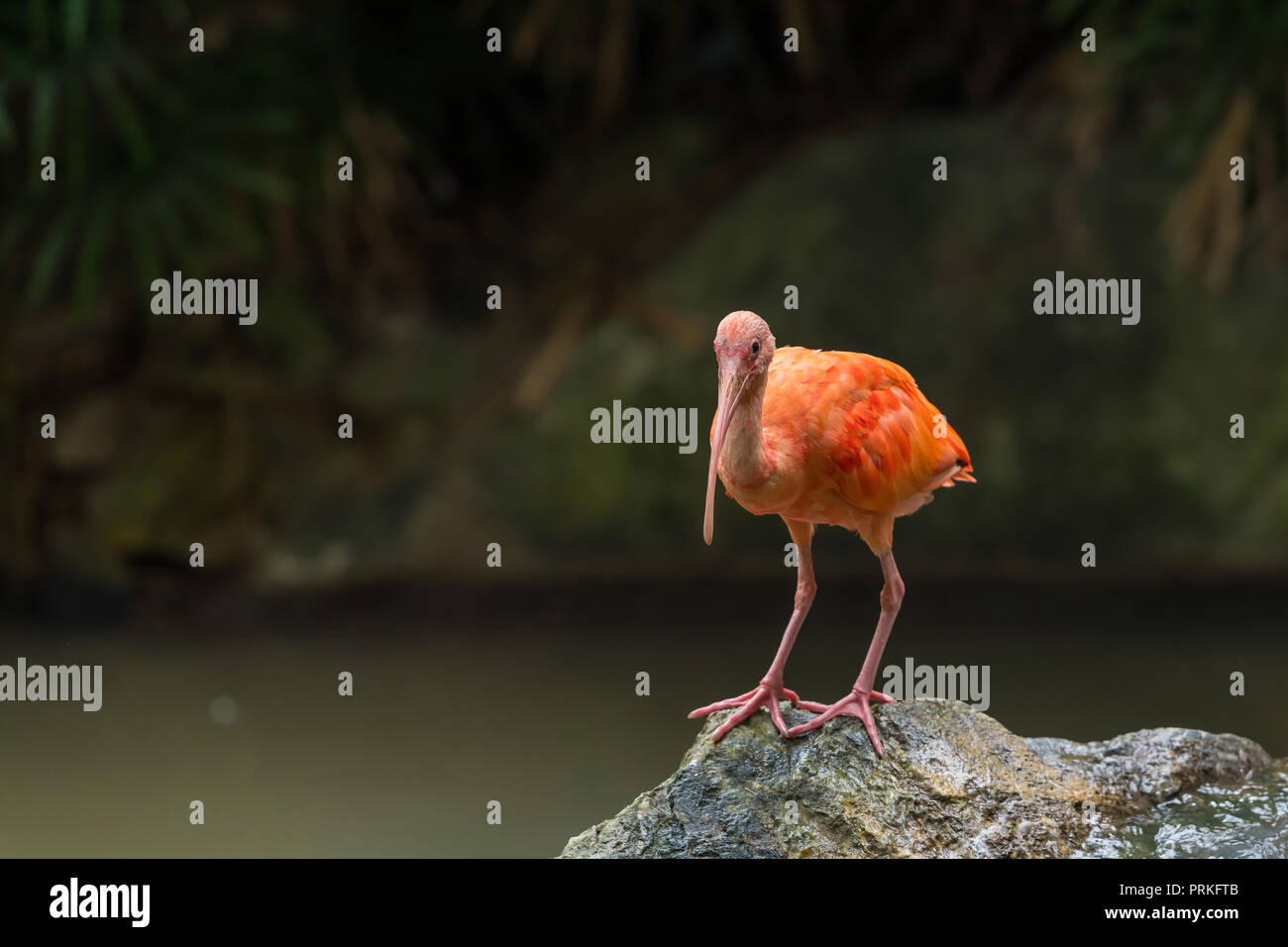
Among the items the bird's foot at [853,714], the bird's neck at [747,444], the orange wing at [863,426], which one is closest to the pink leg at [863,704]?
the bird's foot at [853,714]

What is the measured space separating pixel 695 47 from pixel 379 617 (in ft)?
13.3

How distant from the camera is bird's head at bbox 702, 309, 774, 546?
2971mm

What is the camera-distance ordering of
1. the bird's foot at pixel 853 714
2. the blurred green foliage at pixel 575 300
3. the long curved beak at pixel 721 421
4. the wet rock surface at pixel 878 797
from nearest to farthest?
1. the long curved beak at pixel 721 421
2. the wet rock surface at pixel 878 797
3. the bird's foot at pixel 853 714
4. the blurred green foliage at pixel 575 300

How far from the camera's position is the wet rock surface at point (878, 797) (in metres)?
3.12

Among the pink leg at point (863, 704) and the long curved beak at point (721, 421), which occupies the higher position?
the long curved beak at point (721, 421)

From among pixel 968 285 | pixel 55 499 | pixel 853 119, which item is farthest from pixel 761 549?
pixel 55 499

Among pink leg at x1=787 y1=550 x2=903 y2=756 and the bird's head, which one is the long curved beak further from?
pink leg at x1=787 y1=550 x2=903 y2=756

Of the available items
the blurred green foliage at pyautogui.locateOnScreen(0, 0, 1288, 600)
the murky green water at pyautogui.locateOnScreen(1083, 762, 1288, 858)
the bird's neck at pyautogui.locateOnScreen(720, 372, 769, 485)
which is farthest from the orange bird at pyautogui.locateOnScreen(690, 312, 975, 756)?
the blurred green foliage at pyautogui.locateOnScreen(0, 0, 1288, 600)

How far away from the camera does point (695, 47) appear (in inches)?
338

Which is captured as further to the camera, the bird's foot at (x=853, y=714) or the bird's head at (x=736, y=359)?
the bird's foot at (x=853, y=714)

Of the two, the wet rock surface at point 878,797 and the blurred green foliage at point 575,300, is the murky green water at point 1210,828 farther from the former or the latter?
the blurred green foliage at point 575,300

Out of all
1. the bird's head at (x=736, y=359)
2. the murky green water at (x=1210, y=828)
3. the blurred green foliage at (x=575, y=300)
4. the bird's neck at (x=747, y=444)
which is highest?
the blurred green foliage at (x=575, y=300)

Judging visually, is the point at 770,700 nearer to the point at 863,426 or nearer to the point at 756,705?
the point at 756,705

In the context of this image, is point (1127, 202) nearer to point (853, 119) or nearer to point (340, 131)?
point (853, 119)
